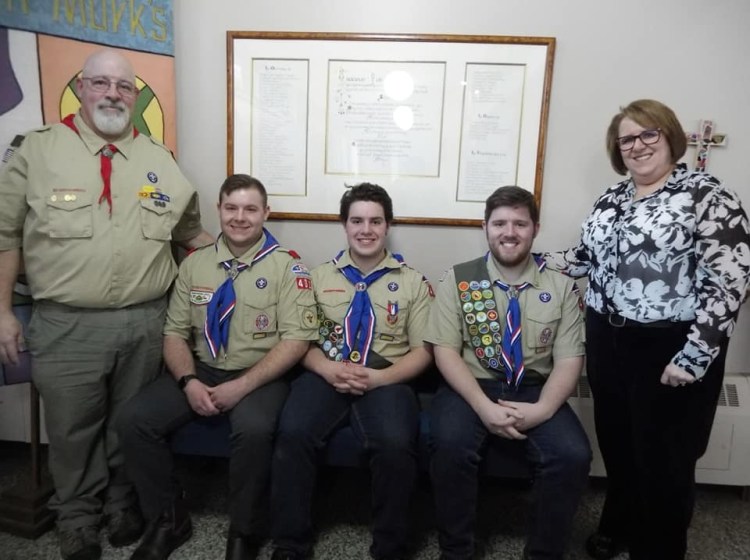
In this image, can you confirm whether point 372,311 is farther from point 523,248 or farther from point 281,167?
point 281,167

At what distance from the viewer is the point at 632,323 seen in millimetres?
1514

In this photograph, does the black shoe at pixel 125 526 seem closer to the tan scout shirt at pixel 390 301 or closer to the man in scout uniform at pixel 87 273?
the man in scout uniform at pixel 87 273

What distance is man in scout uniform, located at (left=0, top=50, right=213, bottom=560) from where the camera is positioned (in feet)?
5.68

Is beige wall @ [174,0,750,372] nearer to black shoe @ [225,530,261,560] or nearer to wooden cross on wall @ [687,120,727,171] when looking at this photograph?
wooden cross on wall @ [687,120,727,171]

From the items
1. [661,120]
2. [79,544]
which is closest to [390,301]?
[661,120]

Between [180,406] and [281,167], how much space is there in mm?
1143

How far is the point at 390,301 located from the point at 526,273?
527 mm

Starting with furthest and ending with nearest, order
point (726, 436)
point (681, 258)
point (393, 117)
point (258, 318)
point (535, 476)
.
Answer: point (393, 117)
point (726, 436)
point (258, 318)
point (535, 476)
point (681, 258)

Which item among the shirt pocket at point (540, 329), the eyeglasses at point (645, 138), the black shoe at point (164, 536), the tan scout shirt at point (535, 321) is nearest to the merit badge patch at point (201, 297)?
the black shoe at point (164, 536)

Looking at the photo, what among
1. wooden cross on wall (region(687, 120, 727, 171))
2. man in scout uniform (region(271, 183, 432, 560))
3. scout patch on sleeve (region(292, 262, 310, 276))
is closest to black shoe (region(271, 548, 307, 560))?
man in scout uniform (region(271, 183, 432, 560))

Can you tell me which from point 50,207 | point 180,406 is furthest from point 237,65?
point 180,406

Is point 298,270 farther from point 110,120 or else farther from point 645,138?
point 645,138

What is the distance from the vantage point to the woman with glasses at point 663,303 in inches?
54.4

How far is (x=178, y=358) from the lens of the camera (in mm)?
1901
